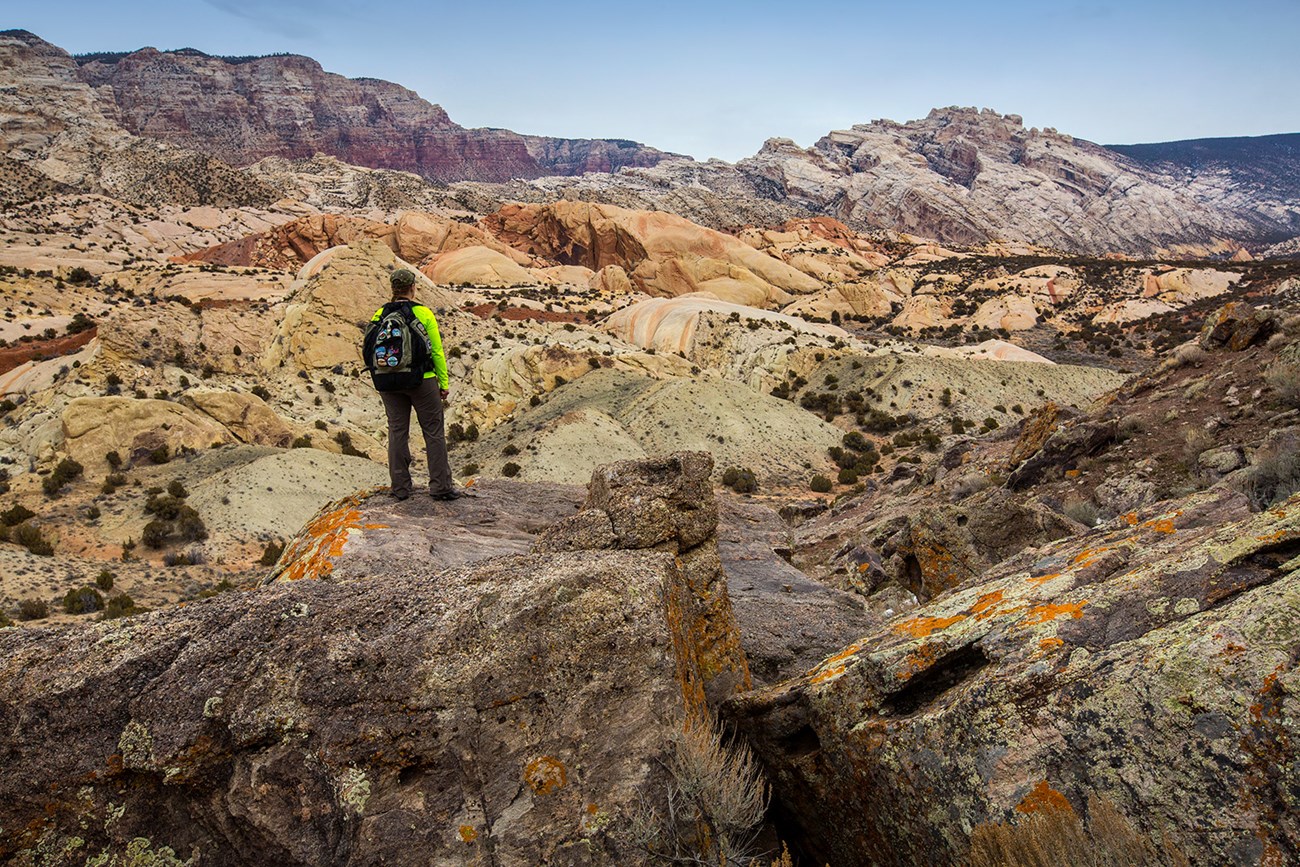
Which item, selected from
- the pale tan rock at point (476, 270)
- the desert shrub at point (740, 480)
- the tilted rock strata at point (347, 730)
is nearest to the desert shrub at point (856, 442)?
the desert shrub at point (740, 480)

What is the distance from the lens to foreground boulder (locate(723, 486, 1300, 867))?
2625 millimetres

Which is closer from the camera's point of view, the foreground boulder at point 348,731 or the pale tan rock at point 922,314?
the foreground boulder at point 348,731

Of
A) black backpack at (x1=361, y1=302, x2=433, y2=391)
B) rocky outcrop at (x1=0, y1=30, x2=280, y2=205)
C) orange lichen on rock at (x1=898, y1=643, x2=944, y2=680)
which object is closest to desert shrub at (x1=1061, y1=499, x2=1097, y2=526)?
orange lichen on rock at (x1=898, y1=643, x2=944, y2=680)

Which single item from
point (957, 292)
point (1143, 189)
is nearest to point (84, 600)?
point (957, 292)

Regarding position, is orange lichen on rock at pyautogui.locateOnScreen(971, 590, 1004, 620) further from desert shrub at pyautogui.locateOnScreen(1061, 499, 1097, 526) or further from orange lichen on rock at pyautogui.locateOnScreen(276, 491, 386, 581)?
desert shrub at pyautogui.locateOnScreen(1061, 499, 1097, 526)

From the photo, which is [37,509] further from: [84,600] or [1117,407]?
[1117,407]

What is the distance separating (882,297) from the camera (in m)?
67.4

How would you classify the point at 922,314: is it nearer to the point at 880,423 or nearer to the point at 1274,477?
the point at 880,423

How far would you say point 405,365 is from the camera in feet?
24.2

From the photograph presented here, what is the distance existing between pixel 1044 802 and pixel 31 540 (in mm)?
21724

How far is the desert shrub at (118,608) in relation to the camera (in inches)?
515

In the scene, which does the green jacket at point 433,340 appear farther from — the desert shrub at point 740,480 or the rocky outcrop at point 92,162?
the rocky outcrop at point 92,162

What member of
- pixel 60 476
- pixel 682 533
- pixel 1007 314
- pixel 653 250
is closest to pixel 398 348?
pixel 682 533

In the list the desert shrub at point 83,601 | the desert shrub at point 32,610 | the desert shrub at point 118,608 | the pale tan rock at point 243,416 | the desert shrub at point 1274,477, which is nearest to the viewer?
the desert shrub at point 1274,477
